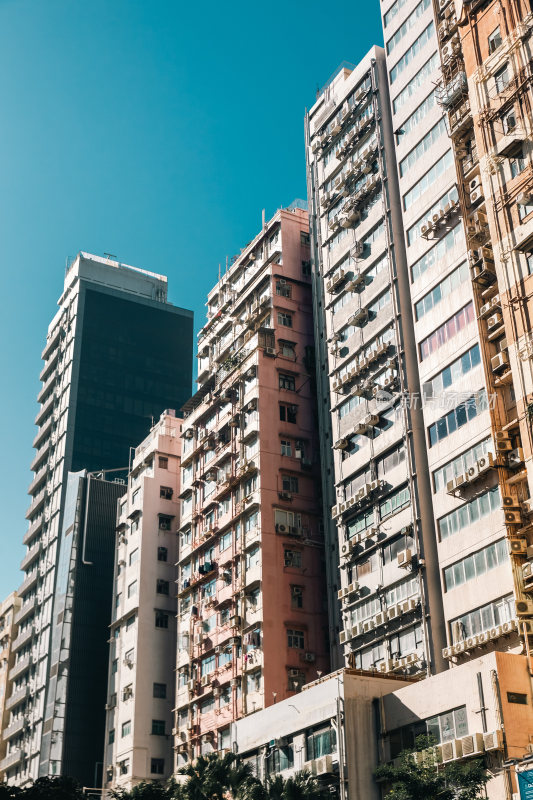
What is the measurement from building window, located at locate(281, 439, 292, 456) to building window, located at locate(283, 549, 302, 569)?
704 centimetres

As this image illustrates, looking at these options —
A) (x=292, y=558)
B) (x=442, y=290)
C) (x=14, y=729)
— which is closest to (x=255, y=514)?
(x=292, y=558)

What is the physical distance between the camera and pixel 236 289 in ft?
287

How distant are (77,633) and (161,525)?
1488cm

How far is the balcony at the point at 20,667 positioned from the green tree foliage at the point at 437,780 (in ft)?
219

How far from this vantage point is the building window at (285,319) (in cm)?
7819

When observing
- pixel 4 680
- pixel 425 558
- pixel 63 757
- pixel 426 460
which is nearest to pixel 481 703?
pixel 425 558

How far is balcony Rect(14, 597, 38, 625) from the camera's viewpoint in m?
105

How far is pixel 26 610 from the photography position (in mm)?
106938

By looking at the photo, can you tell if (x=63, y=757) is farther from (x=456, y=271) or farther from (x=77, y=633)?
(x=456, y=271)

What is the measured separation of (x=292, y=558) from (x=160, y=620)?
18230 mm

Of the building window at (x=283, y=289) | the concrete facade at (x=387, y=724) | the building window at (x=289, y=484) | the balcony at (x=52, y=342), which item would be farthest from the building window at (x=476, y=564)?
the balcony at (x=52, y=342)

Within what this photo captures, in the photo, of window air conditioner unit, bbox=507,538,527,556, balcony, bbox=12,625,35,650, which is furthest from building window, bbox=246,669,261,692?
balcony, bbox=12,625,35,650

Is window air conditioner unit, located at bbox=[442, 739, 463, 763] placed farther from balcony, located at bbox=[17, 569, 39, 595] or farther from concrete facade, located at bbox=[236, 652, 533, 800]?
balcony, located at bbox=[17, 569, 39, 595]

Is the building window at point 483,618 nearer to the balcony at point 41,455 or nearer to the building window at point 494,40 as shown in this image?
the building window at point 494,40
